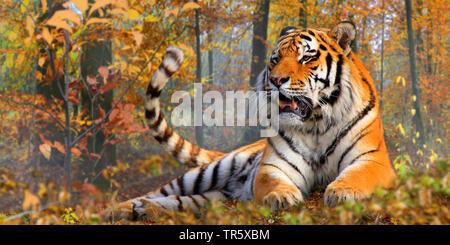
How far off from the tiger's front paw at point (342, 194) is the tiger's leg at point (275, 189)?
232mm

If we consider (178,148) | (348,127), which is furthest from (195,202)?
(348,127)

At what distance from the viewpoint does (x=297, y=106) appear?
8.80ft

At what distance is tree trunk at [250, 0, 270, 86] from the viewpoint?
4910 mm

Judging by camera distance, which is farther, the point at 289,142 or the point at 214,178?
the point at 214,178

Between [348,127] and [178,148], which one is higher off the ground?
[348,127]

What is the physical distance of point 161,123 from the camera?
3354 mm

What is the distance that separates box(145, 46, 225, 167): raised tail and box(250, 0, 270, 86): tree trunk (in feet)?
5.70

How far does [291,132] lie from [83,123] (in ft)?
8.16

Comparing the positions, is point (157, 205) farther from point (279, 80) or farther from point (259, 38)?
point (259, 38)

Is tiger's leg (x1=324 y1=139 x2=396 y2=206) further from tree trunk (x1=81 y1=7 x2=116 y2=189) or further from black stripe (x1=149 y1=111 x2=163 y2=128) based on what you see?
tree trunk (x1=81 y1=7 x2=116 y2=189)

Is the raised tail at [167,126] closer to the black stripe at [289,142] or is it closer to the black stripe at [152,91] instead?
the black stripe at [152,91]

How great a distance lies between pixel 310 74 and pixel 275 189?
2.75ft

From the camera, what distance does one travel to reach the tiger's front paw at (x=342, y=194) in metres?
2.17

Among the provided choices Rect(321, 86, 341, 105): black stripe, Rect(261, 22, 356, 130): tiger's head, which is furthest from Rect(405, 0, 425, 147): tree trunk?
Rect(321, 86, 341, 105): black stripe
